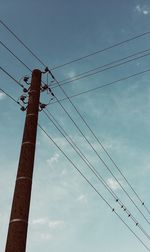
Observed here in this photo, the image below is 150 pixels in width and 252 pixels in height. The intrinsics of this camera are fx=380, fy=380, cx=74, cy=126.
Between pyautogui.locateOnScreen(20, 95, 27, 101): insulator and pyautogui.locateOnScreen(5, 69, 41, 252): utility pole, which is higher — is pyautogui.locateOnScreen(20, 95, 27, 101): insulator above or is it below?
above

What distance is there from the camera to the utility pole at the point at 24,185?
913cm

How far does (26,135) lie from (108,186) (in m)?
5.38

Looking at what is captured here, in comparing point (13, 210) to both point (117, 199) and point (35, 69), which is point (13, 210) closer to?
point (35, 69)

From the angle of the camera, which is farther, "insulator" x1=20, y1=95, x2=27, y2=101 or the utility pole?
"insulator" x1=20, y1=95, x2=27, y2=101

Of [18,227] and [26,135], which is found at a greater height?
[26,135]

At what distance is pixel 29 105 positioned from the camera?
39.2ft

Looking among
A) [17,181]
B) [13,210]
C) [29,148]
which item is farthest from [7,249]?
[29,148]

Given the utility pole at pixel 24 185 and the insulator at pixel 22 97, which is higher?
the insulator at pixel 22 97

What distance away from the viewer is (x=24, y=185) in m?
9.97

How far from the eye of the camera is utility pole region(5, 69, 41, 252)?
9.13 m

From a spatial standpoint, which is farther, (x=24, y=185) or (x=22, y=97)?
(x=22, y=97)

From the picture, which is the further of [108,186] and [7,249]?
[108,186]

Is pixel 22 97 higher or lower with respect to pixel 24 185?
higher

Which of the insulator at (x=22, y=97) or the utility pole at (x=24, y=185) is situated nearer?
the utility pole at (x=24, y=185)
